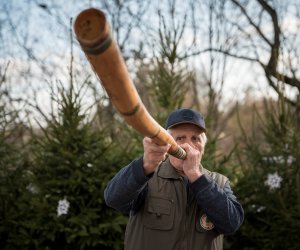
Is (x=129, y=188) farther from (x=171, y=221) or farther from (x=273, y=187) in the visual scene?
(x=273, y=187)

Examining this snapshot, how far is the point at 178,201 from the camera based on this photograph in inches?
94.6

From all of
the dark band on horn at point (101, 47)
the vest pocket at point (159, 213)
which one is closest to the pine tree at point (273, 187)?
the vest pocket at point (159, 213)

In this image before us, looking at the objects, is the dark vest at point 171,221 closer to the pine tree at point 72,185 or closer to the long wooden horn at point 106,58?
the long wooden horn at point 106,58

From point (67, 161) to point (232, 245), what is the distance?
263cm

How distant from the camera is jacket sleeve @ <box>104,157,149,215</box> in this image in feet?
7.01

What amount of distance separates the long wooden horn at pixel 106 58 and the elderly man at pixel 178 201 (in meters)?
0.82

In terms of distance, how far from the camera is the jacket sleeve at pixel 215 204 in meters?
2.18

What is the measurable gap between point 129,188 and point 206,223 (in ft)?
1.79

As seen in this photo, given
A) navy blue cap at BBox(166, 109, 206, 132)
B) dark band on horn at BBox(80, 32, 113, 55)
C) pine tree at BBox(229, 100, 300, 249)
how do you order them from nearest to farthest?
dark band on horn at BBox(80, 32, 113, 55)
navy blue cap at BBox(166, 109, 206, 132)
pine tree at BBox(229, 100, 300, 249)

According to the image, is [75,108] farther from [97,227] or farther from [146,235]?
[146,235]


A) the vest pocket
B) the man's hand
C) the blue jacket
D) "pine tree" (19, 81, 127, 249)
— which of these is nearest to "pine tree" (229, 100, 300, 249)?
"pine tree" (19, 81, 127, 249)

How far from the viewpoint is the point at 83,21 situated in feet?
3.98

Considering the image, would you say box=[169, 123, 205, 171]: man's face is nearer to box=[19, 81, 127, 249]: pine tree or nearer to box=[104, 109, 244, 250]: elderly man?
box=[104, 109, 244, 250]: elderly man

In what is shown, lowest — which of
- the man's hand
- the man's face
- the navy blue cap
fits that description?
the man's hand
